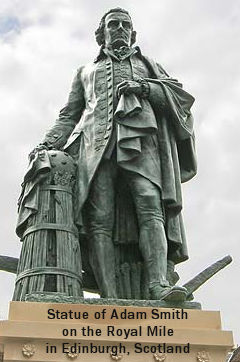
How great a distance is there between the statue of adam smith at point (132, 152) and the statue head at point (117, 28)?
0.01 m

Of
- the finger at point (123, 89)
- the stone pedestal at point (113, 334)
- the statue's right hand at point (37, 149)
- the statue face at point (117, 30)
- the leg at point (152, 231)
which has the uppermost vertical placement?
the statue face at point (117, 30)

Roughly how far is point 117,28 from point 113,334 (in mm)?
4232

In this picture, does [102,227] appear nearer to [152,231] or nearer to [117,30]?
[152,231]

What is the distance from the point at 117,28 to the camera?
8914 millimetres

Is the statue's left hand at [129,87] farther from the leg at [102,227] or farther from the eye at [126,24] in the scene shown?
the eye at [126,24]

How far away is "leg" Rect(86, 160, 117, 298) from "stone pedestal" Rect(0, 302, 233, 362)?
0.84 metres

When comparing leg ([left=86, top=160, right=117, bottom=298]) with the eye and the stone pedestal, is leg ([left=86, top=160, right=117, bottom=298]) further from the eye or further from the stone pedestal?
the eye

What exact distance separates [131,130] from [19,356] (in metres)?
3.00

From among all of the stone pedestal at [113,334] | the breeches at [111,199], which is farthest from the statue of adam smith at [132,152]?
the stone pedestal at [113,334]

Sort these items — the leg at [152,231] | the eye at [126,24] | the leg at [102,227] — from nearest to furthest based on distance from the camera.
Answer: the leg at [152,231]
the leg at [102,227]
the eye at [126,24]

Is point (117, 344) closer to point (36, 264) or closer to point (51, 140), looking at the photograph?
point (36, 264)

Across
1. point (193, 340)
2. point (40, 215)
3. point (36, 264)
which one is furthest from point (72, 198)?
point (193, 340)

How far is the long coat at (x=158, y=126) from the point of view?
795 cm

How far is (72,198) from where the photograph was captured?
307 inches
